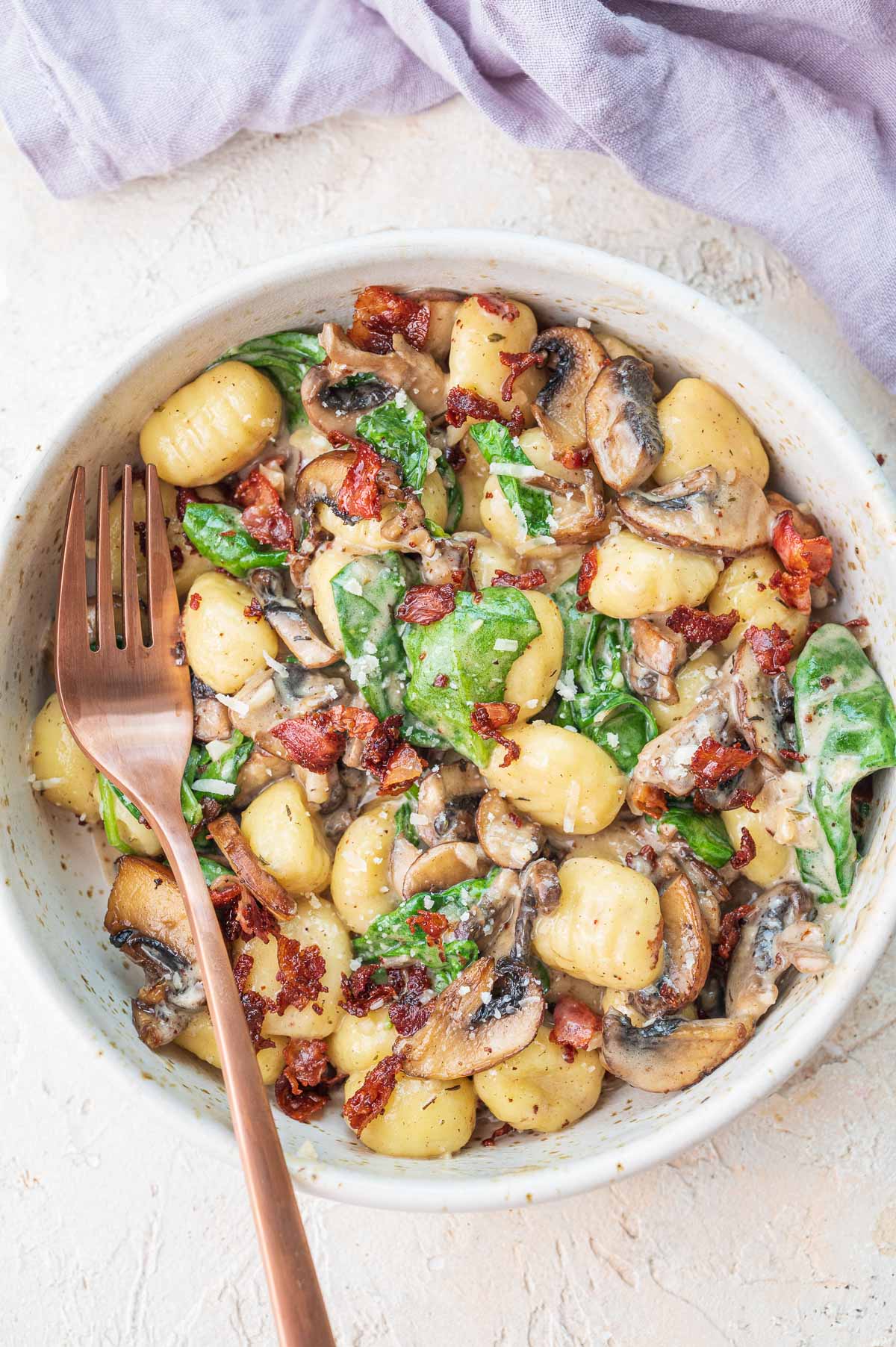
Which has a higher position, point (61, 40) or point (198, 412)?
point (61, 40)

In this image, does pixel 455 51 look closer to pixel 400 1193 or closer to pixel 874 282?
pixel 874 282

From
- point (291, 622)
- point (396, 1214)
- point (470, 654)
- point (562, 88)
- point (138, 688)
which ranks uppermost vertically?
point (562, 88)

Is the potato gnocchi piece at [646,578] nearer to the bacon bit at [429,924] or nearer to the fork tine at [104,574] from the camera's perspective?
the bacon bit at [429,924]

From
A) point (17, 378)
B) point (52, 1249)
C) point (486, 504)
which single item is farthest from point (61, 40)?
point (52, 1249)

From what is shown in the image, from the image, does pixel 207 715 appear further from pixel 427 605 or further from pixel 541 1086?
pixel 541 1086

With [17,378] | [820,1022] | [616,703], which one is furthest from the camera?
[17,378]

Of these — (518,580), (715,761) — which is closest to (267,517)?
(518,580)

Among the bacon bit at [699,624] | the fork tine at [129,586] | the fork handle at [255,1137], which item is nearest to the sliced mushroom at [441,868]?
the fork handle at [255,1137]
